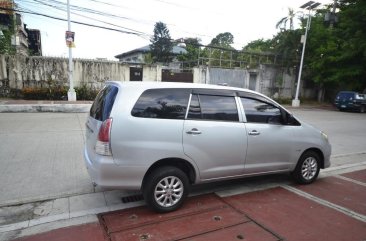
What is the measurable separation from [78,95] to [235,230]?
15.7 meters

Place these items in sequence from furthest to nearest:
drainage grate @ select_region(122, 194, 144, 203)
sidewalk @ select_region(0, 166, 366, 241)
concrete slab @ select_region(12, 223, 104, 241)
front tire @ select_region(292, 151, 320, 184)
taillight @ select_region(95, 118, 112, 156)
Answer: front tire @ select_region(292, 151, 320, 184) → drainage grate @ select_region(122, 194, 144, 203) → taillight @ select_region(95, 118, 112, 156) → sidewalk @ select_region(0, 166, 366, 241) → concrete slab @ select_region(12, 223, 104, 241)

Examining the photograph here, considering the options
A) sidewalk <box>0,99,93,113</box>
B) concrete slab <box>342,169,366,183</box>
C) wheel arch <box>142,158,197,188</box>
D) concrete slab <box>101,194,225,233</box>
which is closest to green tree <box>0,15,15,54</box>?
sidewalk <box>0,99,93,113</box>

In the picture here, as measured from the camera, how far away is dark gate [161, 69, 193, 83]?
66.9 feet

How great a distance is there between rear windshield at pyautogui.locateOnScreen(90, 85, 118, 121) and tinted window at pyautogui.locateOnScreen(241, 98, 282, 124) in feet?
6.71

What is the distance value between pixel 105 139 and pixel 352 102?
74.1 ft

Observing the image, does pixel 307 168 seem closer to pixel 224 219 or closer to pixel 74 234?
pixel 224 219

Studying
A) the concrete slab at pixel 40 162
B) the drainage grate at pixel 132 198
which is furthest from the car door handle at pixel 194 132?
the concrete slab at pixel 40 162

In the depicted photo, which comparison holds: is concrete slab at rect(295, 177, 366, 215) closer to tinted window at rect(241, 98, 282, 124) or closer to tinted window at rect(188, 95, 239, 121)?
tinted window at rect(241, 98, 282, 124)

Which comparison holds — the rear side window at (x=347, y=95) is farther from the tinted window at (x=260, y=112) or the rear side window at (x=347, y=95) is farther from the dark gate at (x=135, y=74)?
the tinted window at (x=260, y=112)

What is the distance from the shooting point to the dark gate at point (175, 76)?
66.9 feet

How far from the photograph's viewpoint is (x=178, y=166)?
4246 mm

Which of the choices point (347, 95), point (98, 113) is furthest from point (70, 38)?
point (347, 95)

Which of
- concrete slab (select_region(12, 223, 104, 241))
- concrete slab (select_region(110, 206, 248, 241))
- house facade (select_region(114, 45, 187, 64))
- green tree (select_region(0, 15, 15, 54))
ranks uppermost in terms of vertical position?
house facade (select_region(114, 45, 187, 64))

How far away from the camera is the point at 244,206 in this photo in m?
4.42
